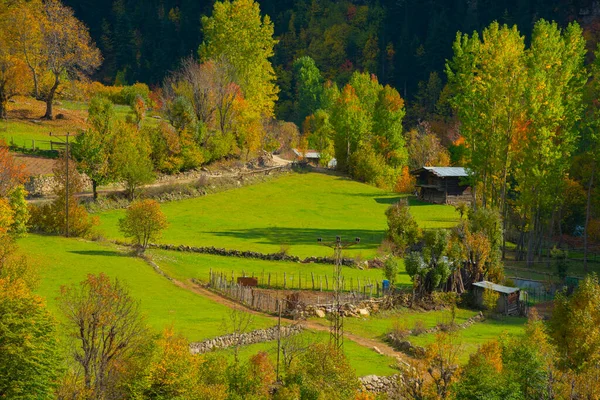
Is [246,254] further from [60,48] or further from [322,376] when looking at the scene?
[60,48]

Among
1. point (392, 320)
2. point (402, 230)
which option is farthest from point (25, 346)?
point (402, 230)

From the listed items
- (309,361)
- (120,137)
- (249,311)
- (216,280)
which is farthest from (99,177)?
(309,361)

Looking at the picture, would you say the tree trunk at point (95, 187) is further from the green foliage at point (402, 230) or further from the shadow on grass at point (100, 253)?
the green foliage at point (402, 230)

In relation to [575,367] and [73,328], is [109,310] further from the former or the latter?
[575,367]

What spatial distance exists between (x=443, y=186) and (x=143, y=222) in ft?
158

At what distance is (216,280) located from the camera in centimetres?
6097

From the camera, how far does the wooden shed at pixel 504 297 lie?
63906 mm

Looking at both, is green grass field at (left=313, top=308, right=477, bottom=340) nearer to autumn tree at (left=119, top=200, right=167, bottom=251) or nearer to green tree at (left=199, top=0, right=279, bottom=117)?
autumn tree at (left=119, top=200, right=167, bottom=251)

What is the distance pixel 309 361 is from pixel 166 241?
40013 millimetres

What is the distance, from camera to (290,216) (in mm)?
93125

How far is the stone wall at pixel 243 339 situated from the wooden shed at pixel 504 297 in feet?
60.9

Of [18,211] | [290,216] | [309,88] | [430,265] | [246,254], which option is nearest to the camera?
[430,265]

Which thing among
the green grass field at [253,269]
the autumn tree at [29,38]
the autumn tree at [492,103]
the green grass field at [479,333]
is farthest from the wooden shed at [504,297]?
the autumn tree at [29,38]

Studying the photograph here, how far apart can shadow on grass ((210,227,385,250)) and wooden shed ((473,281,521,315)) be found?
50.2 ft
